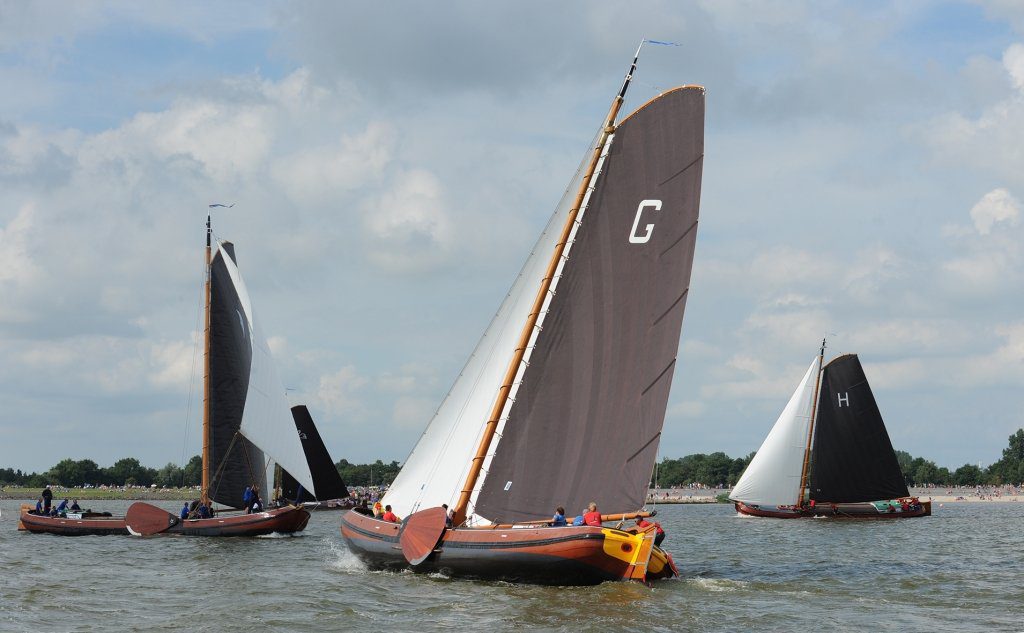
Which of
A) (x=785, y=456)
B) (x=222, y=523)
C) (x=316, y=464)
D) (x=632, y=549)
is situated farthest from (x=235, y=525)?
(x=785, y=456)

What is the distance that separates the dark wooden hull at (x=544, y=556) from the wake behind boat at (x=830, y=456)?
52617 mm

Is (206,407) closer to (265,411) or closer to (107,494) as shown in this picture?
(265,411)

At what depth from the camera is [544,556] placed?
1134 inches

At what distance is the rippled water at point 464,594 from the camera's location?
26.4 metres

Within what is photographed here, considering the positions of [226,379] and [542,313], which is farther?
[226,379]

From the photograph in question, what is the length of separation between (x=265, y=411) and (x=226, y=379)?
246cm

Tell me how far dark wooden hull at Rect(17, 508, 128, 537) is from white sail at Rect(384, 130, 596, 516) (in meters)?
23.5

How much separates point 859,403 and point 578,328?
178 ft

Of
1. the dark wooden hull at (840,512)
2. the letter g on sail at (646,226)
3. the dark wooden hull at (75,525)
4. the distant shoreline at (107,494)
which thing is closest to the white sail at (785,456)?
the dark wooden hull at (840,512)

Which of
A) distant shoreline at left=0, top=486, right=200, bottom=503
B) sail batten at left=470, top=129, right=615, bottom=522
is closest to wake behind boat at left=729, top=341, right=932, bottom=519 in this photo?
sail batten at left=470, top=129, right=615, bottom=522

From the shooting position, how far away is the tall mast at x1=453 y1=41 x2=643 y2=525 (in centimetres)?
3142

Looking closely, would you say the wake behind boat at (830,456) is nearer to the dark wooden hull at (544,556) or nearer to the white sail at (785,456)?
the white sail at (785,456)

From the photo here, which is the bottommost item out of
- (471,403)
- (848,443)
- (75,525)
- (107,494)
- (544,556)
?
(544,556)

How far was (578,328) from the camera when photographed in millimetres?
31766
